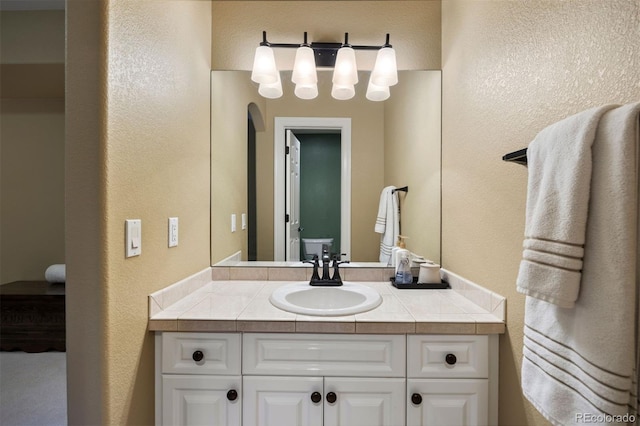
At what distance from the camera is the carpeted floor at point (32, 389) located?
143 centimetres

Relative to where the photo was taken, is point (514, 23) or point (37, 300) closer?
point (514, 23)

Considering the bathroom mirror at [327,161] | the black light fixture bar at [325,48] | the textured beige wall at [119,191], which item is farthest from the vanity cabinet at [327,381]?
the black light fixture bar at [325,48]

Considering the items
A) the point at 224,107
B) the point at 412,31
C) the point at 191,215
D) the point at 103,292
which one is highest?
the point at 412,31

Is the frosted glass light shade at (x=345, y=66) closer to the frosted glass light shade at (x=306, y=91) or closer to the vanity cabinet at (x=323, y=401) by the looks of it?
the frosted glass light shade at (x=306, y=91)

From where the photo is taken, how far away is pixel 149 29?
3.29 ft

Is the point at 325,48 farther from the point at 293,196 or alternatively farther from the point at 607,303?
the point at 607,303

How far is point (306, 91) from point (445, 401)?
1583 mm

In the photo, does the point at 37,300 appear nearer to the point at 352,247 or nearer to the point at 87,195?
the point at 87,195

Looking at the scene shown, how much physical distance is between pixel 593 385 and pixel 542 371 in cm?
14

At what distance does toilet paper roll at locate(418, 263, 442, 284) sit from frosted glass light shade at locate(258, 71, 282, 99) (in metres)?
1.26

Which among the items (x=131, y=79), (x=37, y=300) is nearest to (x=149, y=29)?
(x=131, y=79)

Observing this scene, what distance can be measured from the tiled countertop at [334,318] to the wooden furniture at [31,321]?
1.65 meters

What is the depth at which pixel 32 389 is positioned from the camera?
65.2 inches

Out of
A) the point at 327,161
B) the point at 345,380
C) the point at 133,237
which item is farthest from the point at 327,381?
the point at 327,161
